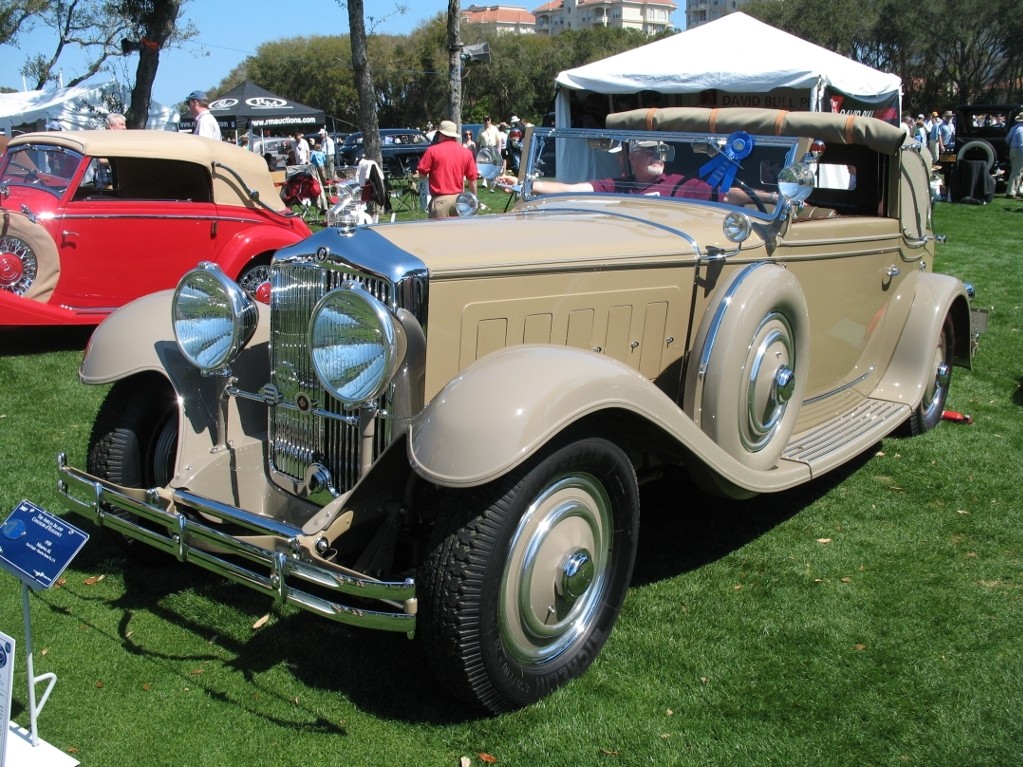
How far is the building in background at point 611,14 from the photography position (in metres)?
134

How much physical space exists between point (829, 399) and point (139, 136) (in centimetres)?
626

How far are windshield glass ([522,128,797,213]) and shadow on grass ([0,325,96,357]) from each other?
190 inches

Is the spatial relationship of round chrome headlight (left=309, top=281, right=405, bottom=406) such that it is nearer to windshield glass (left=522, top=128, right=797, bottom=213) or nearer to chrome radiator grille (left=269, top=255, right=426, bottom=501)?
chrome radiator grille (left=269, top=255, right=426, bottom=501)

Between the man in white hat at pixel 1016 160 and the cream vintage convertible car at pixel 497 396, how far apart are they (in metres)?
16.0

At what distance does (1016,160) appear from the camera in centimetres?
1848

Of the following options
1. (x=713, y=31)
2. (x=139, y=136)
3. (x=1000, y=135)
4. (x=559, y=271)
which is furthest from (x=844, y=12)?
(x=559, y=271)

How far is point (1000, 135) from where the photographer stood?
20.8m

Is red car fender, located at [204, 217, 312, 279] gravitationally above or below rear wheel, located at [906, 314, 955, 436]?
above

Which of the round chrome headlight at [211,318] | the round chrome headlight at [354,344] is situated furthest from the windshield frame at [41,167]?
the round chrome headlight at [354,344]

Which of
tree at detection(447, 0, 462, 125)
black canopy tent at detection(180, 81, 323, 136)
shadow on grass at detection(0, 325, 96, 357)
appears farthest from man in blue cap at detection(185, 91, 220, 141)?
black canopy tent at detection(180, 81, 323, 136)

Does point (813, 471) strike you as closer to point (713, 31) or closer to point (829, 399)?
point (829, 399)

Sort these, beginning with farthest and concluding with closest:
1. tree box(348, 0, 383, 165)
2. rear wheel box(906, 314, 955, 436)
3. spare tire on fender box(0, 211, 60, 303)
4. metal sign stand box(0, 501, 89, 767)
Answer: tree box(348, 0, 383, 165)
spare tire on fender box(0, 211, 60, 303)
rear wheel box(906, 314, 955, 436)
metal sign stand box(0, 501, 89, 767)

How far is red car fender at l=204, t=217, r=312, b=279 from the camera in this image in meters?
8.05

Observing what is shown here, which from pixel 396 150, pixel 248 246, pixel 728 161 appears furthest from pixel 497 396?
pixel 396 150
